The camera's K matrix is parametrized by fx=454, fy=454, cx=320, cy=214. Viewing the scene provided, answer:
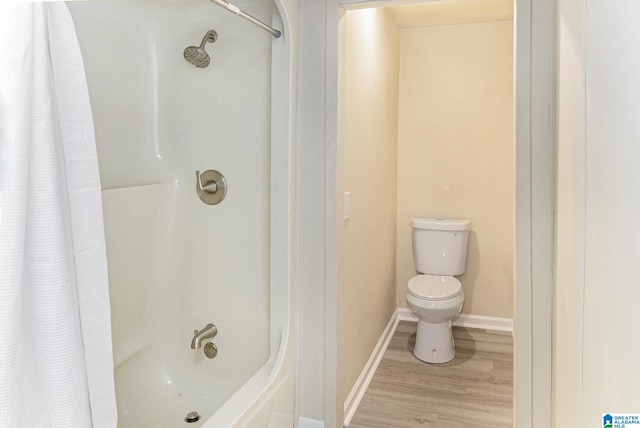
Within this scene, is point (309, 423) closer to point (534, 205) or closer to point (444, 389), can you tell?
point (444, 389)

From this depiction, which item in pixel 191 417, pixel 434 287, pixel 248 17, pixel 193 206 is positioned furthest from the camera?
pixel 434 287

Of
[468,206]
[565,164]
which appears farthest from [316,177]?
[468,206]

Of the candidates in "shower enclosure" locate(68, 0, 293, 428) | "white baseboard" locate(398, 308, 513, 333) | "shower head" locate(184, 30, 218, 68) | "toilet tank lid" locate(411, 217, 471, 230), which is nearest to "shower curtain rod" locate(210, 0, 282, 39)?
"shower enclosure" locate(68, 0, 293, 428)

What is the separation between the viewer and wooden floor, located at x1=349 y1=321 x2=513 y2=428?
2287 millimetres

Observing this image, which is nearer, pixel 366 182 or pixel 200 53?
pixel 200 53

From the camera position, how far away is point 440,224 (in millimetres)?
3363

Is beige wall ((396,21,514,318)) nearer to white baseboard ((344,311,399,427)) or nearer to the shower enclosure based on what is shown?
white baseboard ((344,311,399,427))

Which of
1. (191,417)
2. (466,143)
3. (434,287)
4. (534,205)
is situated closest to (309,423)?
(191,417)

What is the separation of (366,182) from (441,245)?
1.05 meters

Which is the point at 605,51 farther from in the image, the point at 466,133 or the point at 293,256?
the point at 466,133

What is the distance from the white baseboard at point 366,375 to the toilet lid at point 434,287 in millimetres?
434

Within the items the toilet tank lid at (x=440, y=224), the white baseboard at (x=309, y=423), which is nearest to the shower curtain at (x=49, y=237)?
the white baseboard at (x=309, y=423)

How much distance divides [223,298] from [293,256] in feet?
1.20

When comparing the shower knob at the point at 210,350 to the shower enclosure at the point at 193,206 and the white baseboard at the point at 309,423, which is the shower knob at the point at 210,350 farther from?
the white baseboard at the point at 309,423
